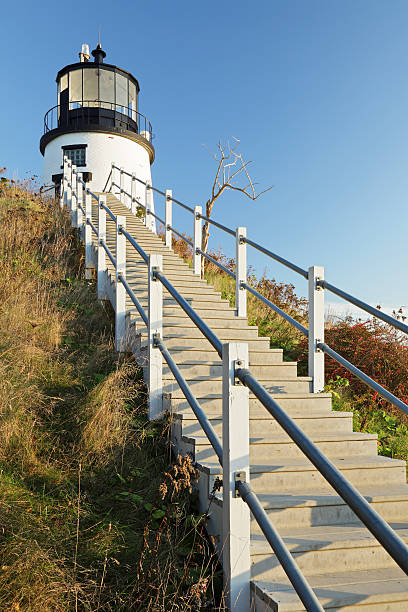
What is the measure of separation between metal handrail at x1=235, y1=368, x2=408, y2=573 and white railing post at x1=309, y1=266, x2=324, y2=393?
252 centimetres

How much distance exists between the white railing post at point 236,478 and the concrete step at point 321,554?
156 mm

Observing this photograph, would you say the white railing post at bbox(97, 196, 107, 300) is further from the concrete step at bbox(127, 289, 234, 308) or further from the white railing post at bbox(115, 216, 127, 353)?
the white railing post at bbox(115, 216, 127, 353)

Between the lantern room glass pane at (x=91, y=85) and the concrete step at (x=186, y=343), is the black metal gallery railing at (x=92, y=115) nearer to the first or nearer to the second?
the lantern room glass pane at (x=91, y=85)

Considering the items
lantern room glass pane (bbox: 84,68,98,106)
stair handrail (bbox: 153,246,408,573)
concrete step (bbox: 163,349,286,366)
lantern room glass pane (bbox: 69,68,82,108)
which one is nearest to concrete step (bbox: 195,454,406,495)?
stair handrail (bbox: 153,246,408,573)

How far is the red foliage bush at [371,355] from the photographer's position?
7.12 metres

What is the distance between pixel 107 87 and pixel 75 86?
1236mm

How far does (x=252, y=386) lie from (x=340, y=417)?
218 centimetres

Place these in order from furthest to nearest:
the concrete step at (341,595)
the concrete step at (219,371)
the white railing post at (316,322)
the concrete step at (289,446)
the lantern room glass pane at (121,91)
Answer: the lantern room glass pane at (121,91)
the white railing post at (316,322)
the concrete step at (219,371)
the concrete step at (289,446)
the concrete step at (341,595)

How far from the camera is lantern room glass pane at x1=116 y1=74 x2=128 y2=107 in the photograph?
19.9m

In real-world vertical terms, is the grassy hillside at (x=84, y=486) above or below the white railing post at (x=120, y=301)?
below

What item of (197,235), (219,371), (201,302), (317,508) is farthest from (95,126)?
(317,508)

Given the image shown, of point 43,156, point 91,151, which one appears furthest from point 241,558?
point 43,156

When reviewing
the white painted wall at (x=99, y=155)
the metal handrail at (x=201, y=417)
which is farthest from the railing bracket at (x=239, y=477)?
the white painted wall at (x=99, y=155)

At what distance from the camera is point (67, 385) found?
4480 mm
